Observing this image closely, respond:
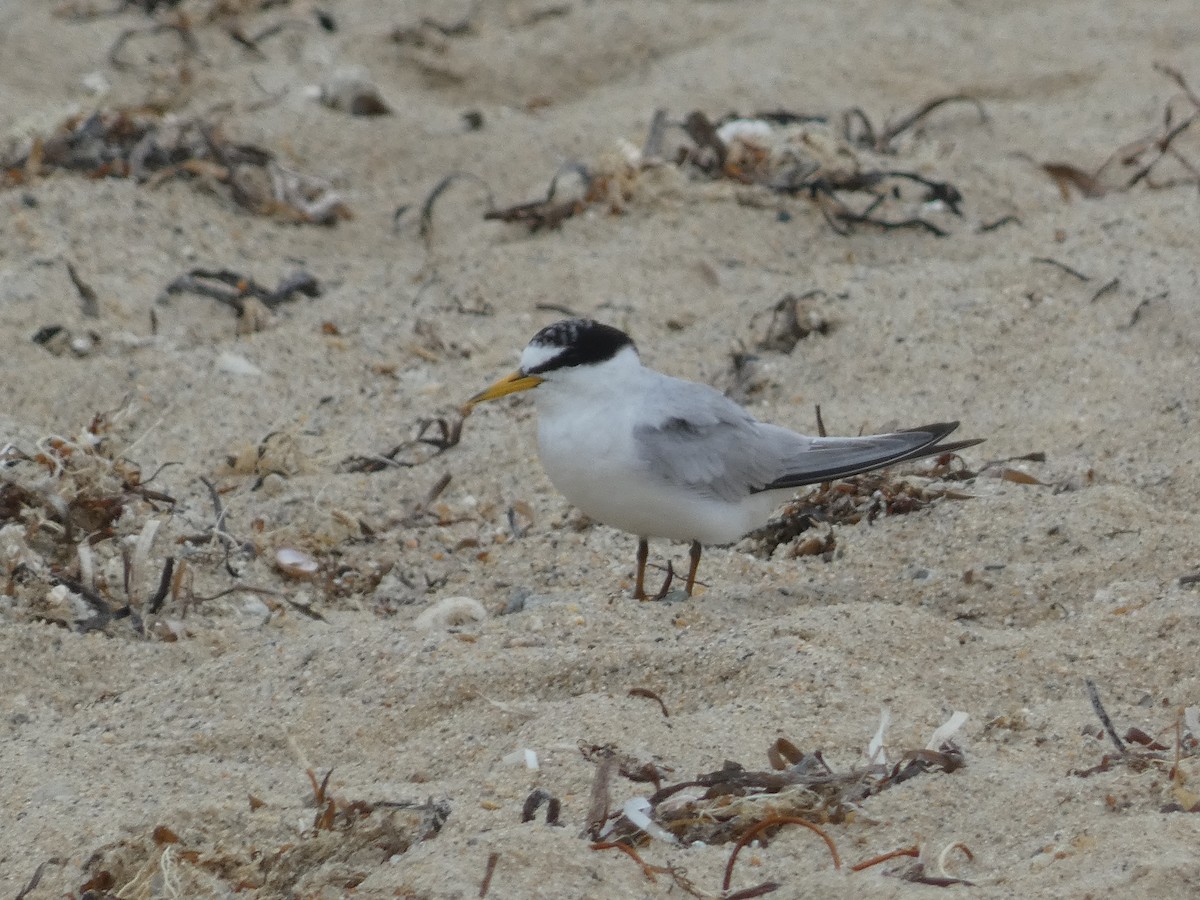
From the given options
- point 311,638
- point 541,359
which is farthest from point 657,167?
point 311,638

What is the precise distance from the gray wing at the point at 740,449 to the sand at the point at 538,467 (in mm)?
230

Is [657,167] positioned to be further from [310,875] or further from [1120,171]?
[310,875]

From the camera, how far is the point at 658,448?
4.21m

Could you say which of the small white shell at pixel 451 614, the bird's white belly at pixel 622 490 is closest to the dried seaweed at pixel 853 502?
the bird's white belly at pixel 622 490

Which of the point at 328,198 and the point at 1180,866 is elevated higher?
the point at 1180,866

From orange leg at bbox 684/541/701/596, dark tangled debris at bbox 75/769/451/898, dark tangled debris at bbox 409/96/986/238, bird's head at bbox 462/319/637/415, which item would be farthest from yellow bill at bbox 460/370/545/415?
dark tangled debris at bbox 409/96/986/238

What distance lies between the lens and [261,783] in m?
3.13

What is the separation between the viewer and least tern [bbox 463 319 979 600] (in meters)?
4.15

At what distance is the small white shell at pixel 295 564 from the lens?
4387 millimetres

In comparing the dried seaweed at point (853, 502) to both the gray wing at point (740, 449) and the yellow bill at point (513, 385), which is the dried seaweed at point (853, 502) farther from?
the yellow bill at point (513, 385)

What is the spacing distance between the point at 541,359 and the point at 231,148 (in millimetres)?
2994

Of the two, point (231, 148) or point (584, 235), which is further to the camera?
point (231, 148)

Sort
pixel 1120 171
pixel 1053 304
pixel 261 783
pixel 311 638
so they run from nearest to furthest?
pixel 261 783
pixel 311 638
pixel 1053 304
pixel 1120 171

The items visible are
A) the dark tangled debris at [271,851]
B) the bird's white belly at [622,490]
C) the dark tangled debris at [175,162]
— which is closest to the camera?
the dark tangled debris at [271,851]
